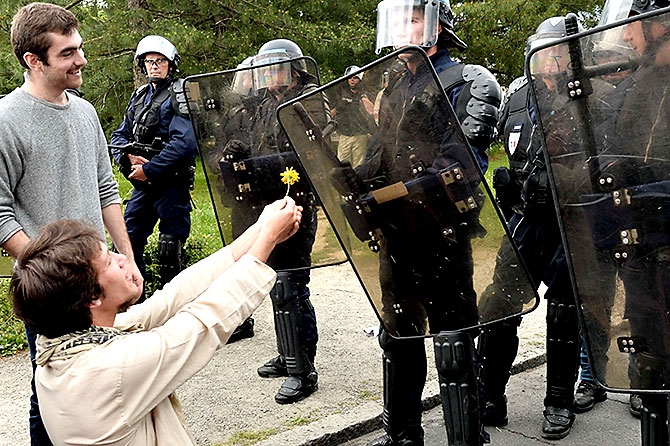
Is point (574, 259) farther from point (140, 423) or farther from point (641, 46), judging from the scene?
point (140, 423)

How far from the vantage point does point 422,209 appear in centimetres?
258

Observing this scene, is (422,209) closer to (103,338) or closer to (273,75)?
(103,338)

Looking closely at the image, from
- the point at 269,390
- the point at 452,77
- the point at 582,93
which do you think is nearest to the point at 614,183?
the point at 582,93

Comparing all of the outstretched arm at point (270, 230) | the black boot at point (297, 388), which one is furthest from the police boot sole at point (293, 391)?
the outstretched arm at point (270, 230)

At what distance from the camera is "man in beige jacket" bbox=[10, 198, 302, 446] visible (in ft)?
5.78

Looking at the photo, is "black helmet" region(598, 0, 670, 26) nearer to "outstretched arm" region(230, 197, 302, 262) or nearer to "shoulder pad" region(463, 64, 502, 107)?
"shoulder pad" region(463, 64, 502, 107)

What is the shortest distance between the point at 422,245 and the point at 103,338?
3.88 ft

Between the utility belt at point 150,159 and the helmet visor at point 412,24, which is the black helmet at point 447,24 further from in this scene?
the utility belt at point 150,159

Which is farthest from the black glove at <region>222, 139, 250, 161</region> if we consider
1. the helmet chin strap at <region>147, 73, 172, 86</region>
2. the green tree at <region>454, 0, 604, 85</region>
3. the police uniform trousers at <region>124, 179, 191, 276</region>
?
the green tree at <region>454, 0, 604, 85</region>

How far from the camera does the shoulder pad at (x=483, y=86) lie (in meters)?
2.85

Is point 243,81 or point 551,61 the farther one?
point 243,81

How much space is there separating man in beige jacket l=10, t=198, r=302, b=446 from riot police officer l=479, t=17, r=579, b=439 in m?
1.87

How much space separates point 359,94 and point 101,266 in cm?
108

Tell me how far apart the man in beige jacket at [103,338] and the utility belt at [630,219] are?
94cm
